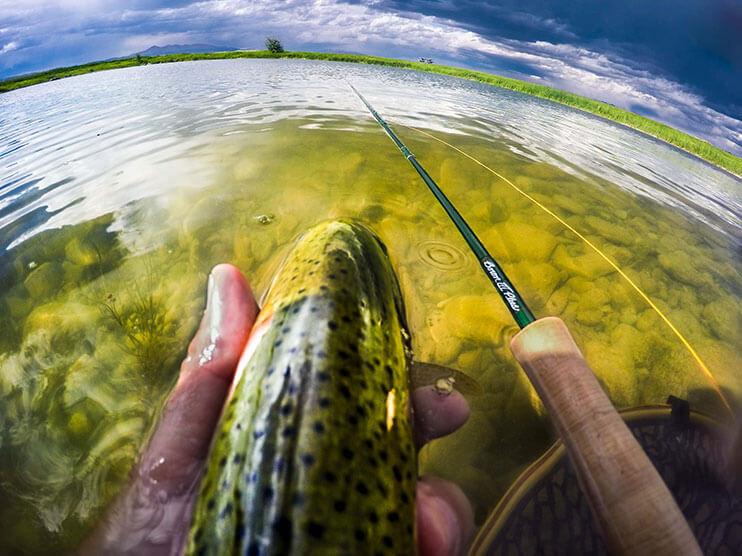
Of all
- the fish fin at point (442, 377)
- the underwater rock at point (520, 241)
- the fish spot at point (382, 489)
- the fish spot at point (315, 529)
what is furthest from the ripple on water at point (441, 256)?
the fish spot at point (315, 529)

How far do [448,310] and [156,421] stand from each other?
2.68 metres

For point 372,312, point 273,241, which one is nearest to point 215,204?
point 273,241

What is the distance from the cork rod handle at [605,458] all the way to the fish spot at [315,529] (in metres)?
1.36

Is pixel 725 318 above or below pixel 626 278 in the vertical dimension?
below

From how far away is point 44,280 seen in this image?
3.27 m

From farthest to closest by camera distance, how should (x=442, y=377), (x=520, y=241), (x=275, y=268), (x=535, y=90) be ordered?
(x=535, y=90)
(x=520, y=241)
(x=275, y=268)
(x=442, y=377)

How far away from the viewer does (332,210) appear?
14.7ft

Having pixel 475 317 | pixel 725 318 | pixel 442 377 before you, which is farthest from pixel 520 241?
pixel 442 377

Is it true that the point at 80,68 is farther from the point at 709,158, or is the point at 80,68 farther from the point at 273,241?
the point at 709,158

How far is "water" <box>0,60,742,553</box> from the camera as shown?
2111 mm

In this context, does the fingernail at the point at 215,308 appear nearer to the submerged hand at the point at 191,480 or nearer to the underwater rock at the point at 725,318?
the submerged hand at the point at 191,480

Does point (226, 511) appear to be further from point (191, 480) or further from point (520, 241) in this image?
point (520, 241)

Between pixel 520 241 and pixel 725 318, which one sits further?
pixel 520 241

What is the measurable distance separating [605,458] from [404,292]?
2.09 meters
